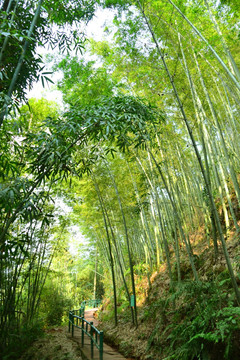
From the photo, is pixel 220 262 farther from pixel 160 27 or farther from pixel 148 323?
pixel 160 27

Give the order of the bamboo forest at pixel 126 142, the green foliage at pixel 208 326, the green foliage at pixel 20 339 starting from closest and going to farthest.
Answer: the green foliage at pixel 208 326 → the bamboo forest at pixel 126 142 → the green foliage at pixel 20 339

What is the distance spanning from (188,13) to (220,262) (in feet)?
→ 13.1

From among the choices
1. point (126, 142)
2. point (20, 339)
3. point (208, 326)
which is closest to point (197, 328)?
point (208, 326)

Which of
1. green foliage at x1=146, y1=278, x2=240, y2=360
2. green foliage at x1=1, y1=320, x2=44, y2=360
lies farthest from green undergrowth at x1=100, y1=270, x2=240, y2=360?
green foliage at x1=1, y1=320, x2=44, y2=360

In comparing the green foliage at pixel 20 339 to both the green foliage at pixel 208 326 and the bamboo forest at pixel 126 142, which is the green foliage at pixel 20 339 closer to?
the bamboo forest at pixel 126 142

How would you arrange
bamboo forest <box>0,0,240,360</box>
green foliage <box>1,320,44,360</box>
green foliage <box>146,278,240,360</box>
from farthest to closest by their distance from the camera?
green foliage <box>1,320,44,360</box>, bamboo forest <box>0,0,240,360</box>, green foliage <box>146,278,240,360</box>

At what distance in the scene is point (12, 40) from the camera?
6.63 feet

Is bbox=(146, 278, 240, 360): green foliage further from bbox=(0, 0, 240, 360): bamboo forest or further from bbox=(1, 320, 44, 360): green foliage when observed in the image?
bbox=(1, 320, 44, 360): green foliage

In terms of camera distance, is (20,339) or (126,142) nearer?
(126,142)

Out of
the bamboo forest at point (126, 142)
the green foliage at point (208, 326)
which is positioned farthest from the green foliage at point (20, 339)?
the green foliage at point (208, 326)

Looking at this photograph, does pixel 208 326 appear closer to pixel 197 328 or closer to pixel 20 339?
pixel 197 328

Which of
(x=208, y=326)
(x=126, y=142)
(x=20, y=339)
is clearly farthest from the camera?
(x=20, y=339)

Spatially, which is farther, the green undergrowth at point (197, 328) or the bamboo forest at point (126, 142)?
the bamboo forest at point (126, 142)

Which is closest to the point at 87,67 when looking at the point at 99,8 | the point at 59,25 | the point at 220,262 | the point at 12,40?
the point at 99,8
